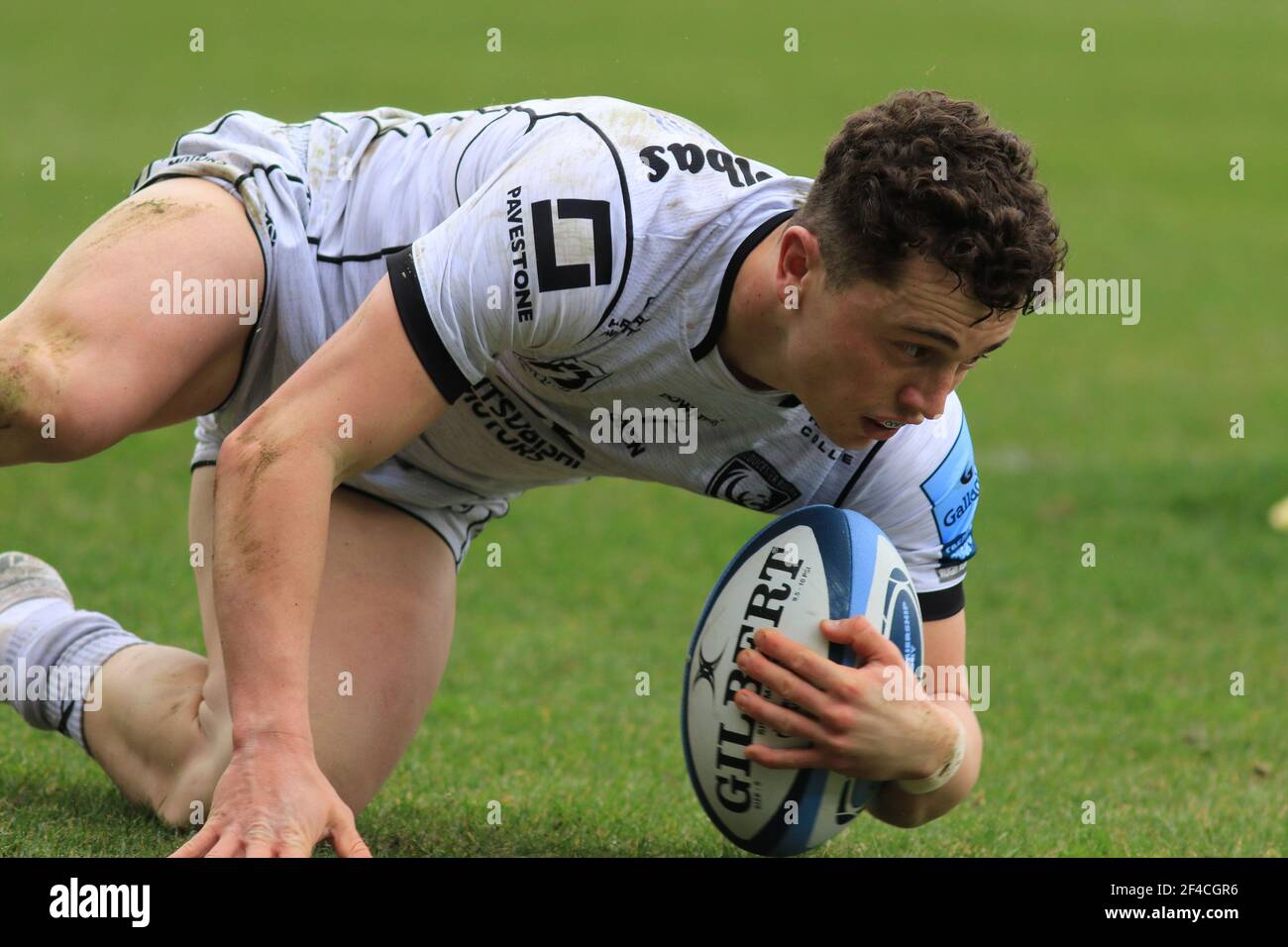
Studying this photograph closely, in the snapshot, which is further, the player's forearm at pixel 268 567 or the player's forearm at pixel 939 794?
the player's forearm at pixel 939 794

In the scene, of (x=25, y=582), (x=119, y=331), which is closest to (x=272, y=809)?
(x=119, y=331)

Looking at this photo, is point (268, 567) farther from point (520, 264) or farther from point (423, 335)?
point (520, 264)

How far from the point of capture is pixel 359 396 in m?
3.21

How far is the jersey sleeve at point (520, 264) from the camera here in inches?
129

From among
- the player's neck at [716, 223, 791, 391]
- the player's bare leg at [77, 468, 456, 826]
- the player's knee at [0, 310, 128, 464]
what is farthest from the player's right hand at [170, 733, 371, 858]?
the player's neck at [716, 223, 791, 391]

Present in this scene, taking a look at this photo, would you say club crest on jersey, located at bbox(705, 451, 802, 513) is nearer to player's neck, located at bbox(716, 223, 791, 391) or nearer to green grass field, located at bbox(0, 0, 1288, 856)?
player's neck, located at bbox(716, 223, 791, 391)

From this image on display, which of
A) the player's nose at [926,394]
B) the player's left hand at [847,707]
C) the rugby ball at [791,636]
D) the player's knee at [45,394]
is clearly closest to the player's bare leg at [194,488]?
the player's knee at [45,394]

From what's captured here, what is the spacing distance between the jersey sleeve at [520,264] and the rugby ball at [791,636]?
2.28 ft

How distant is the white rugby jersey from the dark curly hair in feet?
0.81

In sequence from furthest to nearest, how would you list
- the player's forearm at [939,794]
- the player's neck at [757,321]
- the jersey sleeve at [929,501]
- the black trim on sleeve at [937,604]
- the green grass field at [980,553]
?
the green grass field at [980,553], the black trim on sleeve at [937,604], the jersey sleeve at [929,501], the player's forearm at [939,794], the player's neck at [757,321]

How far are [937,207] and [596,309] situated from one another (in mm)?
721

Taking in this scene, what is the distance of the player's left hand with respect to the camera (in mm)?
3512

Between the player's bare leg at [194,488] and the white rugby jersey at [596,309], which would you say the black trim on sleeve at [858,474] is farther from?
the player's bare leg at [194,488]
